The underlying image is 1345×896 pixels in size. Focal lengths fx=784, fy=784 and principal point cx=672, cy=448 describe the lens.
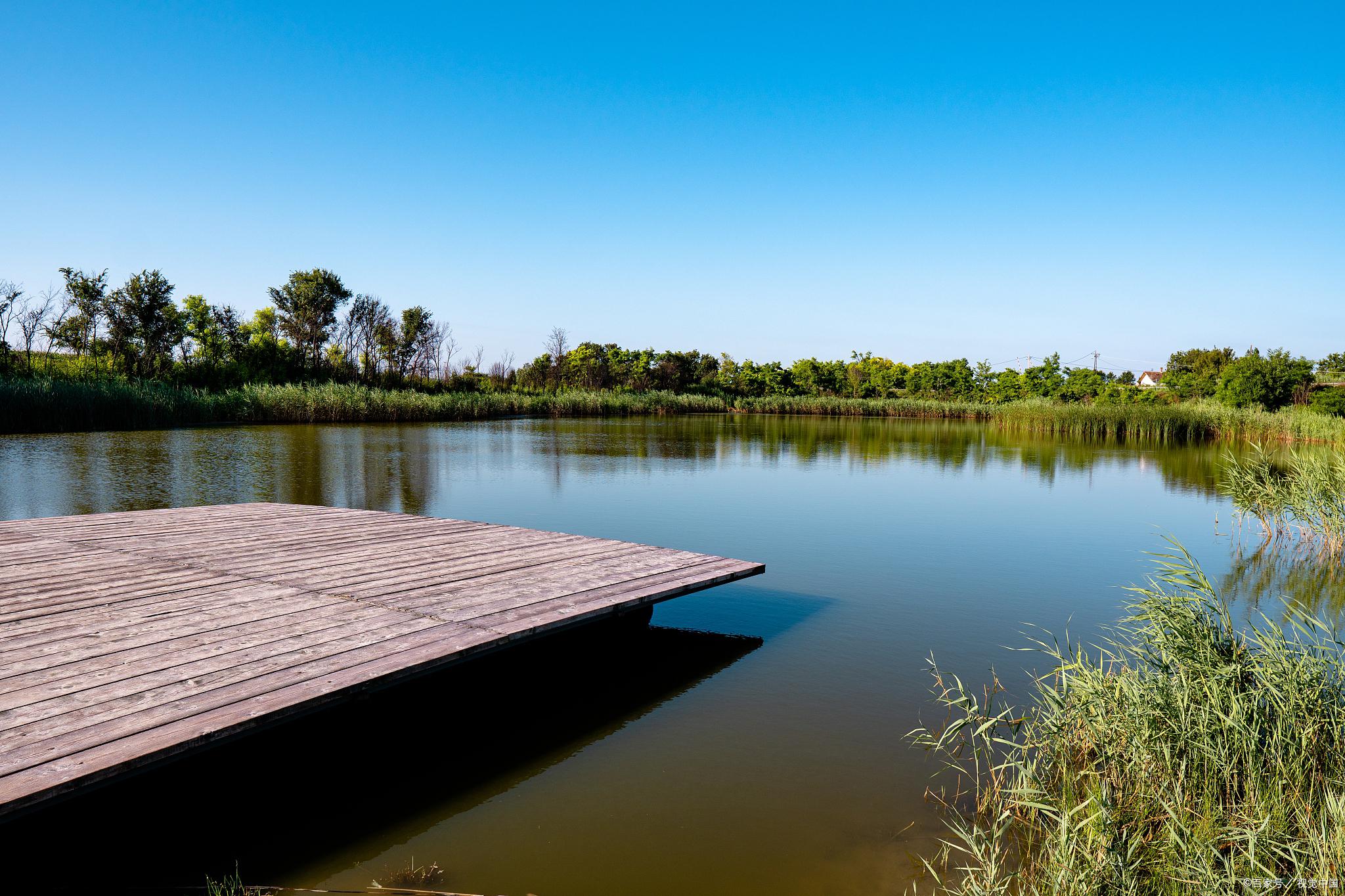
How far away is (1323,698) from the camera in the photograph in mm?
2834

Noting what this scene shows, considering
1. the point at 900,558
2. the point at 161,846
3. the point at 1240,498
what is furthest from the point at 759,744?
the point at 1240,498

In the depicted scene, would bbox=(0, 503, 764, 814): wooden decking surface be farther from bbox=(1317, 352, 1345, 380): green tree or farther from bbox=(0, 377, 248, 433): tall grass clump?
bbox=(1317, 352, 1345, 380): green tree

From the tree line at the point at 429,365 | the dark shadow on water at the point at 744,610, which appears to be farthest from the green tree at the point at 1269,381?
the dark shadow on water at the point at 744,610

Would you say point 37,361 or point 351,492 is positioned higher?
point 37,361

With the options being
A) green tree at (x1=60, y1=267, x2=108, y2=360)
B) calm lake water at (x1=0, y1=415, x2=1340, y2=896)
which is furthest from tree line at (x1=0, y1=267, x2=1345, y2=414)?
calm lake water at (x1=0, y1=415, x2=1340, y2=896)

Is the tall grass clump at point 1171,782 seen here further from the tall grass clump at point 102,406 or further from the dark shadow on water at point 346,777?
the tall grass clump at point 102,406

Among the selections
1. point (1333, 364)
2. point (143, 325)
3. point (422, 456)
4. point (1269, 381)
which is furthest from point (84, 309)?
point (1333, 364)

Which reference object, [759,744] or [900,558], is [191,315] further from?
[759,744]

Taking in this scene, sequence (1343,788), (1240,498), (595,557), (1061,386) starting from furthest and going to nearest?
1. (1061,386)
2. (1240,498)
3. (595,557)
4. (1343,788)

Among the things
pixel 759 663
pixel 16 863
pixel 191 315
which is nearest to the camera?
pixel 16 863

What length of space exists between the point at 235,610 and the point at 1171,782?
3.84 metres

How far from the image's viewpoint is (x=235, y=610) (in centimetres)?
363

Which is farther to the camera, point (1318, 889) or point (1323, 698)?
point (1323, 698)

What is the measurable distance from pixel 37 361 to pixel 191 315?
577cm
